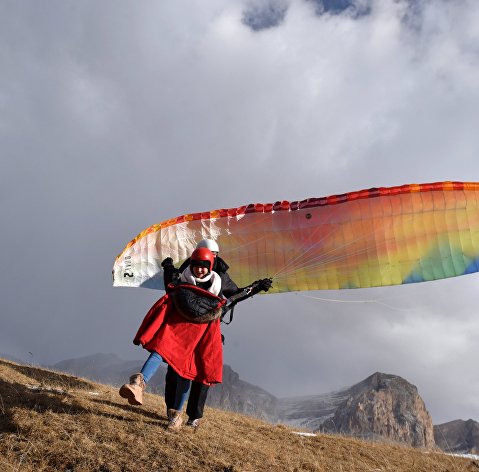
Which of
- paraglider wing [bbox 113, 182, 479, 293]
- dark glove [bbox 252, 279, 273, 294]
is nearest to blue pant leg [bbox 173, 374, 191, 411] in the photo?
dark glove [bbox 252, 279, 273, 294]

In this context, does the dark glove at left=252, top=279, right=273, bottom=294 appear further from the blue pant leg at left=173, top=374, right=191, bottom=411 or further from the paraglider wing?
the paraglider wing

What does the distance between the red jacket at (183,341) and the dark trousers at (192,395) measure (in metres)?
0.29

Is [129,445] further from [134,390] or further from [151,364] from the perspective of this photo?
[151,364]

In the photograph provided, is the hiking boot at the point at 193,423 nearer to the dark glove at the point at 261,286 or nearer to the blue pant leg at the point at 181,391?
the blue pant leg at the point at 181,391

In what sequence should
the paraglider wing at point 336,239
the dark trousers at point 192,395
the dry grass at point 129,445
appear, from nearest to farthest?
the dry grass at point 129,445, the dark trousers at point 192,395, the paraglider wing at point 336,239

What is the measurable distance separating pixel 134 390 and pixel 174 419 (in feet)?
4.03

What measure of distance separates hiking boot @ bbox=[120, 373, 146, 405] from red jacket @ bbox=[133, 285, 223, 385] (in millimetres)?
558

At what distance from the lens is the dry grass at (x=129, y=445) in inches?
208

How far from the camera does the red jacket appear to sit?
675cm

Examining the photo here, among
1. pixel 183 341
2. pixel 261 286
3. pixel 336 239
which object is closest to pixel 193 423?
pixel 183 341

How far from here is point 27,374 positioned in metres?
11.2

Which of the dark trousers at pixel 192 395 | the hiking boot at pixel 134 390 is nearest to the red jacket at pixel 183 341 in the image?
the dark trousers at pixel 192 395

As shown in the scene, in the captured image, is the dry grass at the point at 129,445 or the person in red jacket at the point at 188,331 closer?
the dry grass at the point at 129,445

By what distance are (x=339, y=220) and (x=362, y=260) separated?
49.9 inches
